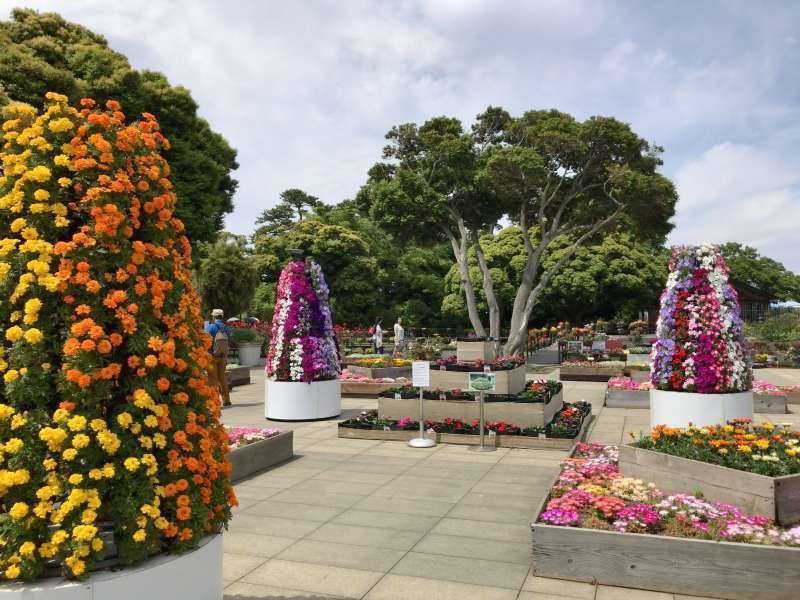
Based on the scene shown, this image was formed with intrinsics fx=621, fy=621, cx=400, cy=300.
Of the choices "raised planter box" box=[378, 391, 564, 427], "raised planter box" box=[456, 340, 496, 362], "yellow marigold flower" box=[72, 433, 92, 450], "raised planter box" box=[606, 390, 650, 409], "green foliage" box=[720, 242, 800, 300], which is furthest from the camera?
"green foliage" box=[720, 242, 800, 300]

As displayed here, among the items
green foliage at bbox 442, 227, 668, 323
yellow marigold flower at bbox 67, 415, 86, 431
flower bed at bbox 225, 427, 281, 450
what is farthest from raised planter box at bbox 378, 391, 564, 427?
green foliage at bbox 442, 227, 668, 323

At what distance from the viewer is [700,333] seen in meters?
9.41

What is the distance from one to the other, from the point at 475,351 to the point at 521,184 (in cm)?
1381

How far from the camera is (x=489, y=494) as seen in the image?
7.77 m

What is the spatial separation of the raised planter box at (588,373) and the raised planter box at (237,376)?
1069 centimetres

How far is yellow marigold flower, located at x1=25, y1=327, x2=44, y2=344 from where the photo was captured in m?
3.45

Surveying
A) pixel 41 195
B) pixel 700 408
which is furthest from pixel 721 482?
pixel 41 195

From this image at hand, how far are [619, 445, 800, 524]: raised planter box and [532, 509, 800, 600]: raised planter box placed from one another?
1056mm

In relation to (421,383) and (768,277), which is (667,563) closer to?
(421,383)

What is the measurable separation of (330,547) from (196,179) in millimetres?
25468

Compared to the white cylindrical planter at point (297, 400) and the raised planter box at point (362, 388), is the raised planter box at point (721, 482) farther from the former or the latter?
the raised planter box at point (362, 388)

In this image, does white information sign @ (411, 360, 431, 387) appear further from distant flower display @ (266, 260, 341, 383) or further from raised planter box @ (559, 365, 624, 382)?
raised planter box @ (559, 365, 624, 382)

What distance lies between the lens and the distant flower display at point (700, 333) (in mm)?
9398

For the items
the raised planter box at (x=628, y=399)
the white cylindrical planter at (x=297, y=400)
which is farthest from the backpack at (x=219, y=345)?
the raised planter box at (x=628, y=399)
